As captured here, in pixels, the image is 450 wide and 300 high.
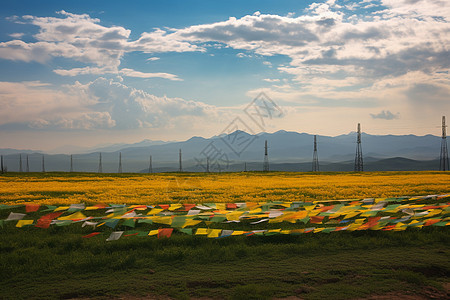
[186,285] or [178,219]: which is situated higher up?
A: [178,219]

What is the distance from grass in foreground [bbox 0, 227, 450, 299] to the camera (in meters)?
5.83

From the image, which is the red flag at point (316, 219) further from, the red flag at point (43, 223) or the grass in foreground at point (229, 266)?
the red flag at point (43, 223)

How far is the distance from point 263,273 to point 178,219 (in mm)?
3272

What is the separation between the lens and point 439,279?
6262 mm

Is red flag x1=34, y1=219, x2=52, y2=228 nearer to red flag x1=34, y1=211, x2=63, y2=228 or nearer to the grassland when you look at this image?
red flag x1=34, y1=211, x2=63, y2=228

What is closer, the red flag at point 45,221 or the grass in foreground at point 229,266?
the grass in foreground at point 229,266

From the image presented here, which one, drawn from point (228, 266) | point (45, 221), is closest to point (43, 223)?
point (45, 221)

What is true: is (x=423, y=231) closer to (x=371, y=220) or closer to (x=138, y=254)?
(x=371, y=220)

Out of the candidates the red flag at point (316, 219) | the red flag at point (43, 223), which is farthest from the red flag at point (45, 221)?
the red flag at point (316, 219)

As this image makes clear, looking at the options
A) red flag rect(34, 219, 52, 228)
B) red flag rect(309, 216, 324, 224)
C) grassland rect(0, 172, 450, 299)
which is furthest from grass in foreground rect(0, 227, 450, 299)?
red flag rect(309, 216, 324, 224)

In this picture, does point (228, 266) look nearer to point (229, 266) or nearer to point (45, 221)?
point (229, 266)

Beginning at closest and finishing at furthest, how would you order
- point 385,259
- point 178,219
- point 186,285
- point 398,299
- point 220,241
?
point 398,299 → point 186,285 → point 385,259 → point 220,241 → point 178,219

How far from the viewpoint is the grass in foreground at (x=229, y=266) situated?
19.1 feet

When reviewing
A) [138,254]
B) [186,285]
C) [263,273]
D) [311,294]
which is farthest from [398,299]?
[138,254]
